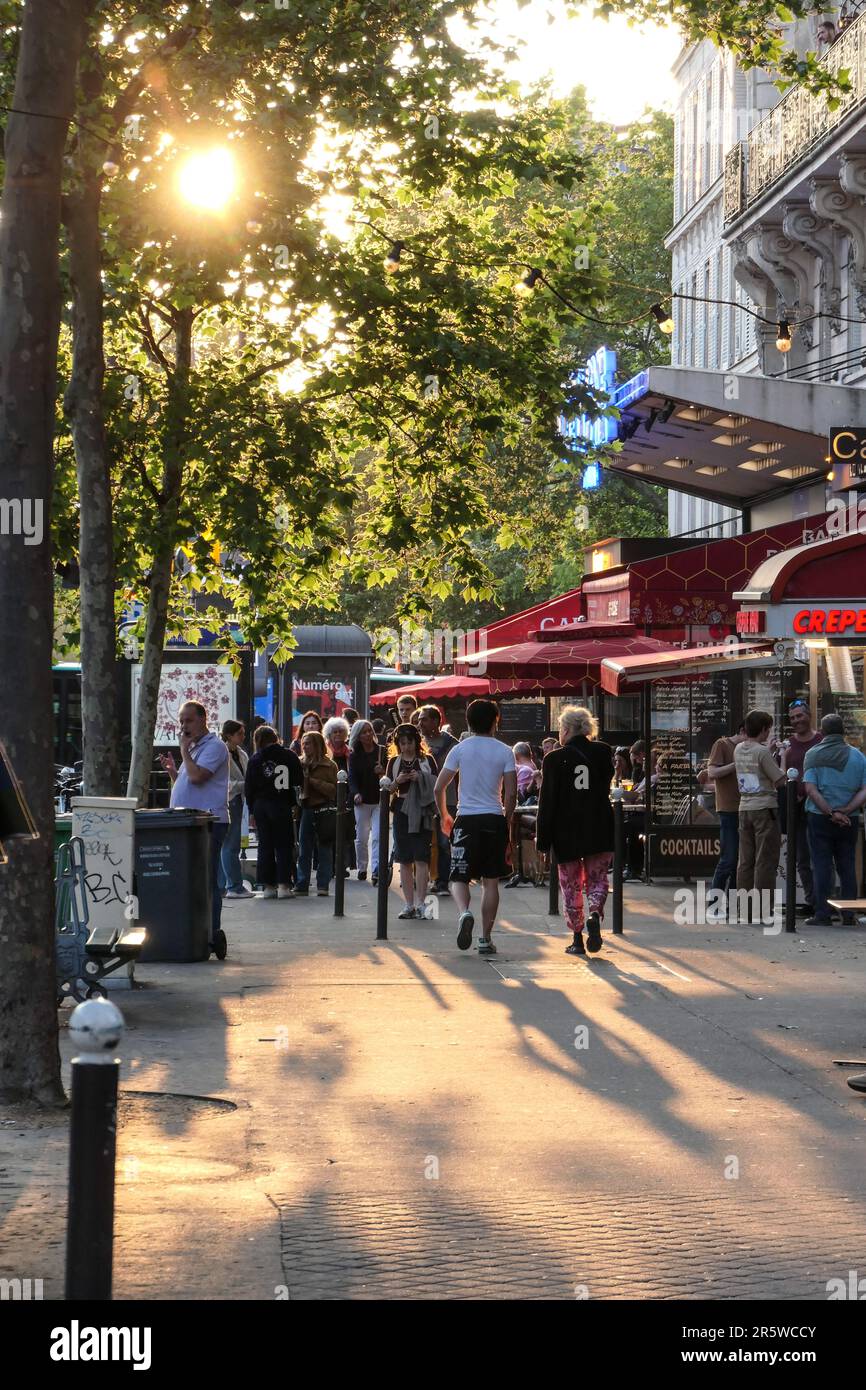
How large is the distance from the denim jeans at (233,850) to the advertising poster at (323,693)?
1021 cm

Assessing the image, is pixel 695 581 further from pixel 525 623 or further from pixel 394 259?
pixel 394 259

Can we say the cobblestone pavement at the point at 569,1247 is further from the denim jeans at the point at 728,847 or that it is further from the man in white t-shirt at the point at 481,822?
the denim jeans at the point at 728,847

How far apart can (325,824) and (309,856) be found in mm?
590

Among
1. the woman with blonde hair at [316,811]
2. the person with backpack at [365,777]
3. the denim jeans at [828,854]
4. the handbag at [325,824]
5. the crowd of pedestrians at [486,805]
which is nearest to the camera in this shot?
the crowd of pedestrians at [486,805]

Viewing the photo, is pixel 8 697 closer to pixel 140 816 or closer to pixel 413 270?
pixel 140 816

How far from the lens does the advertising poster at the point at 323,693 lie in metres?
31.1

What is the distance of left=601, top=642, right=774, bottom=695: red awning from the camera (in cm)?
1934

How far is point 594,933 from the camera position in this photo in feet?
47.0

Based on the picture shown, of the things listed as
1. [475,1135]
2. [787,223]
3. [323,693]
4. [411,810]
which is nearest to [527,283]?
[411,810]

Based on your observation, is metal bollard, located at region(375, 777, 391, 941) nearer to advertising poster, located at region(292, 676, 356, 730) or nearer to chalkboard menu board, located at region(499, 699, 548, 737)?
advertising poster, located at region(292, 676, 356, 730)

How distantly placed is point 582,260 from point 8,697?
1057 centimetres

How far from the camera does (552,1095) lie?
29.8 feet

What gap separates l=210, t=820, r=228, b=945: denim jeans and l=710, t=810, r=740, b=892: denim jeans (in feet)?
17.6

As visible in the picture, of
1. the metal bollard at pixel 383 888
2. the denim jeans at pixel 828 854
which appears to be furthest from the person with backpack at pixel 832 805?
the metal bollard at pixel 383 888
